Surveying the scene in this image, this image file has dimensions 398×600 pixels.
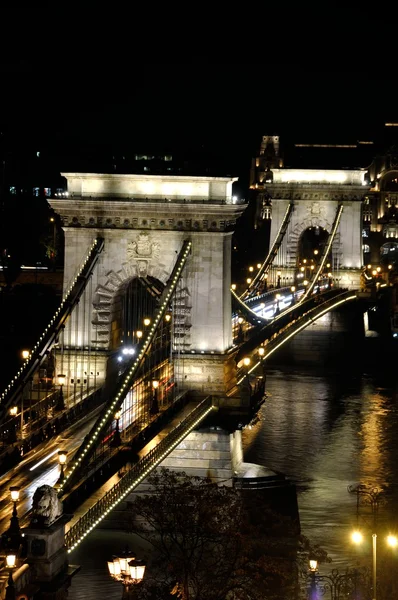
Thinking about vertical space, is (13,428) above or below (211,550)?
above

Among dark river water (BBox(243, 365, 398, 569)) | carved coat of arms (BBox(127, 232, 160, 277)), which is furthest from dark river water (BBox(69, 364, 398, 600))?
carved coat of arms (BBox(127, 232, 160, 277))

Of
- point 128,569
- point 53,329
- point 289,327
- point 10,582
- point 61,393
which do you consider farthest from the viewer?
point 289,327

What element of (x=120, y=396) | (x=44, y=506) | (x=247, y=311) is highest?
(x=247, y=311)

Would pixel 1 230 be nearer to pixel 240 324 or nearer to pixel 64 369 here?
pixel 240 324

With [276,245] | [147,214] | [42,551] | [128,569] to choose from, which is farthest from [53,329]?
[276,245]

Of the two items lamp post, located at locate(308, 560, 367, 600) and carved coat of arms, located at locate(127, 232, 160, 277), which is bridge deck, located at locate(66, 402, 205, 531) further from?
lamp post, located at locate(308, 560, 367, 600)

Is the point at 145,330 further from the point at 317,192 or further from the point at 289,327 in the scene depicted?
the point at 317,192
